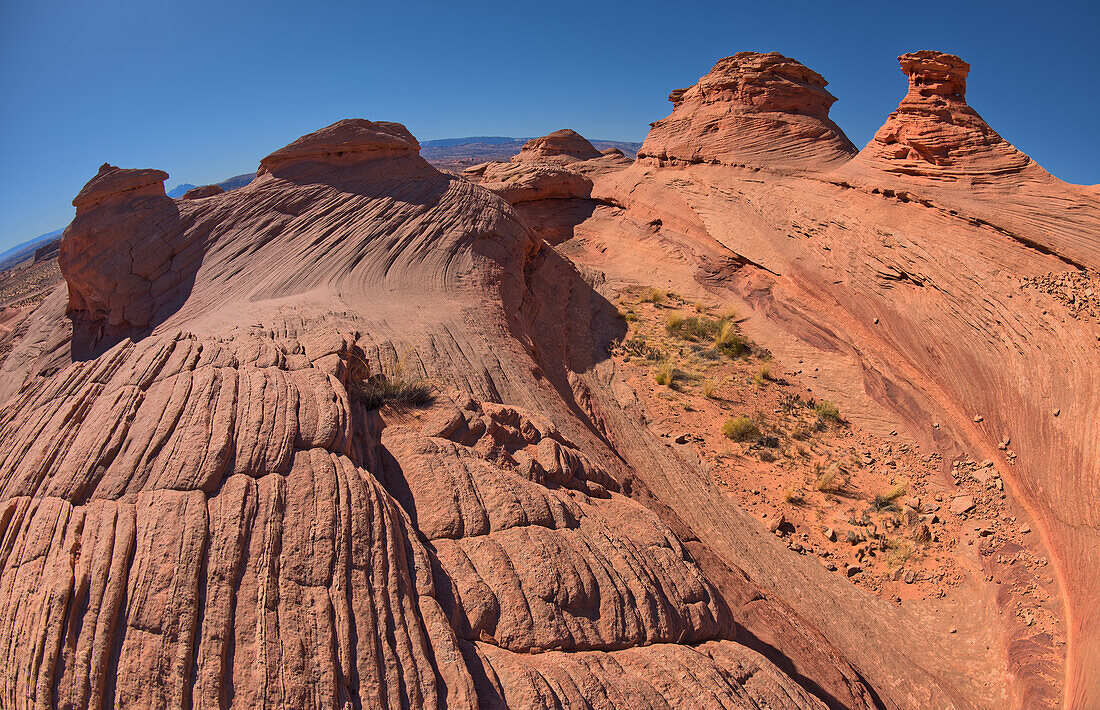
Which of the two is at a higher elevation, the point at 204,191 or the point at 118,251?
the point at 204,191

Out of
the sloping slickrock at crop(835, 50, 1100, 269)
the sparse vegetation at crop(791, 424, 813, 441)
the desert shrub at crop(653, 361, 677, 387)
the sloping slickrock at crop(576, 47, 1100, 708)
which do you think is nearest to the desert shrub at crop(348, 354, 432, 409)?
the sloping slickrock at crop(576, 47, 1100, 708)

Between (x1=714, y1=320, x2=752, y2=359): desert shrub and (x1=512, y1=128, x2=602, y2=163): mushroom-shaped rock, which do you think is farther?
(x1=512, y1=128, x2=602, y2=163): mushroom-shaped rock

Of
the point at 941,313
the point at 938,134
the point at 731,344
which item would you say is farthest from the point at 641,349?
the point at 938,134

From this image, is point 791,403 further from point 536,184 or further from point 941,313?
point 536,184

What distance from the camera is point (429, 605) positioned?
12.1 ft

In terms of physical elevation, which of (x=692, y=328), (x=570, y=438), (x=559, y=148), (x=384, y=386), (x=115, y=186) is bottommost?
(x=570, y=438)

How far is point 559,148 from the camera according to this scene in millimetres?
27500

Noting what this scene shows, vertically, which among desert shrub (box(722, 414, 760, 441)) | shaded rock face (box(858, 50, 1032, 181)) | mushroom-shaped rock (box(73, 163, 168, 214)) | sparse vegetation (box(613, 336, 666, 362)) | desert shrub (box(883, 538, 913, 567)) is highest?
shaded rock face (box(858, 50, 1032, 181))

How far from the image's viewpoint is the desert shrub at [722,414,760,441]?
32.4ft

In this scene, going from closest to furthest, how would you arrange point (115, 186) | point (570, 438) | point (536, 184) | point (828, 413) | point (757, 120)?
point (570, 438)
point (828, 413)
point (115, 186)
point (757, 120)
point (536, 184)

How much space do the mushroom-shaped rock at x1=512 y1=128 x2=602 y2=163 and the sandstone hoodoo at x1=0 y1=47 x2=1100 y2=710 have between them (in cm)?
1091

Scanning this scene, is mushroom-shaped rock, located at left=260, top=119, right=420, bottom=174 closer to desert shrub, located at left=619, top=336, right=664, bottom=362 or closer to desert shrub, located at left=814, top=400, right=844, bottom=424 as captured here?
desert shrub, located at left=619, top=336, right=664, bottom=362

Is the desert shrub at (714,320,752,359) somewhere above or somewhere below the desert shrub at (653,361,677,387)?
above

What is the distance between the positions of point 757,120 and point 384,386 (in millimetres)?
16465
